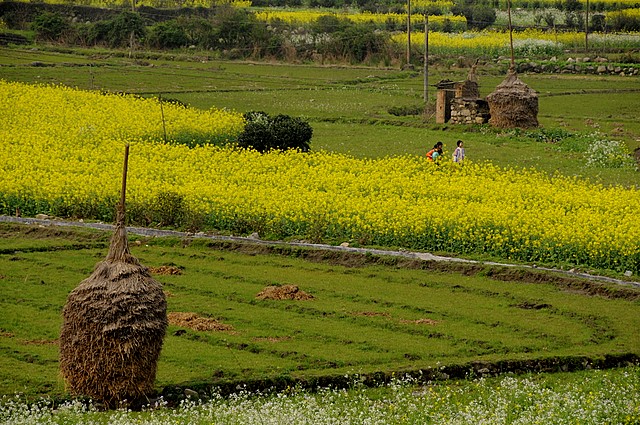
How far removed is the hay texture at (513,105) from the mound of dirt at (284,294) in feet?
83.1

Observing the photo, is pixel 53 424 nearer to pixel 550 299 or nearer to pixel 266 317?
pixel 266 317

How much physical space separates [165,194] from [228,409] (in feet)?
50.5

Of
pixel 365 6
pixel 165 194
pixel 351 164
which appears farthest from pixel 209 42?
pixel 165 194

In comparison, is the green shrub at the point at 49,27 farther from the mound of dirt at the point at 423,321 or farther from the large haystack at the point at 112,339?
the large haystack at the point at 112,339

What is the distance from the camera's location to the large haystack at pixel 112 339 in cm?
1791

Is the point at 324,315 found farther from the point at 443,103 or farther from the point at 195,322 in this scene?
the point at 443,103

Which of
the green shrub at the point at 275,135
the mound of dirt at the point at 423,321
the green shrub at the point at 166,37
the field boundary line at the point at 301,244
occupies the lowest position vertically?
the mound of dirt at the point at 423,321

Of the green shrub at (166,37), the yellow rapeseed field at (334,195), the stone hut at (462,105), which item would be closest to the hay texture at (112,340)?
the yellow rapeseed field at (334,195)

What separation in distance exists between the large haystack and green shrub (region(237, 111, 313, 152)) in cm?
2377

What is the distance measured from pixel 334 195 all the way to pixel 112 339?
1586 cm

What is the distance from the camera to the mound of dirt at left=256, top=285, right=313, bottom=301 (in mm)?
24703

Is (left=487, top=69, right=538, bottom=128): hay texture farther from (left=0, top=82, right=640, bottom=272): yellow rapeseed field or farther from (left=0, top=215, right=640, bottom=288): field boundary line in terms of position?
(left=0, top=215, right=640, bottom=288): field boundary line

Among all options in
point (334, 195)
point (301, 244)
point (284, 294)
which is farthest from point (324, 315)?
point (334, 195)

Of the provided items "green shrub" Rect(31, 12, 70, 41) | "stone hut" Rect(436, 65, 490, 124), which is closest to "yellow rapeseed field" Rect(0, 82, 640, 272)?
"stone hut" Rect(436, 65, 490, 124)
